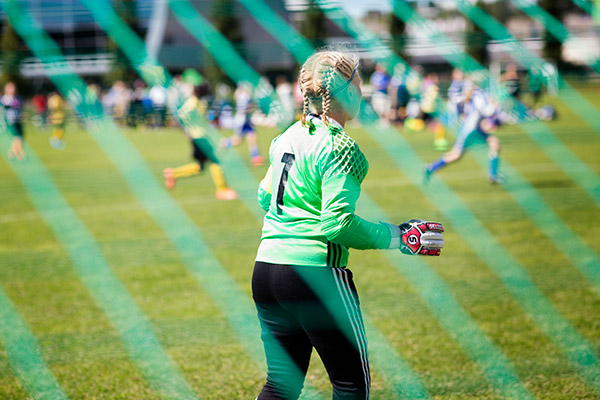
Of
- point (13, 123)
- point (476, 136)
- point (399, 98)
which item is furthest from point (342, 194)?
point (399, 98)

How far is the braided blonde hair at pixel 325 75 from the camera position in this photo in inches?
89.9

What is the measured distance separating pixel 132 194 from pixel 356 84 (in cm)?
966

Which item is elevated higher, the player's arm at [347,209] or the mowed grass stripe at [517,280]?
the player's arm at [347,209]

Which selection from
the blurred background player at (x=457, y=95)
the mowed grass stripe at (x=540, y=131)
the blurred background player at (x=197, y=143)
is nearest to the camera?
the mowed grass stripe at (x=540, y=131)

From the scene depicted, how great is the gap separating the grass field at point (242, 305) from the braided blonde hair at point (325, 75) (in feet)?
6.49

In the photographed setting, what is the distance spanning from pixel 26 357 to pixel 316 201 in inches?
112

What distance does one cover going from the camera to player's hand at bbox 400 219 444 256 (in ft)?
7.95

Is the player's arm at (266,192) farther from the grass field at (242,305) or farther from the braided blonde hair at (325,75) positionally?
the grass field at (242,305)

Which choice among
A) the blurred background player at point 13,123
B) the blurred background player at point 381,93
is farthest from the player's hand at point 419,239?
the blurred background player at point 381,93

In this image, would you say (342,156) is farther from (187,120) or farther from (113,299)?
(187,120)

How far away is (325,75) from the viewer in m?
2.29

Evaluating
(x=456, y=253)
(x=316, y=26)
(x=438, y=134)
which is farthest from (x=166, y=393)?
(x=438, y=134)

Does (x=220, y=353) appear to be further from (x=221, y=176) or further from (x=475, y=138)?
(x=475, y=138)

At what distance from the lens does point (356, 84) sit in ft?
7.75
